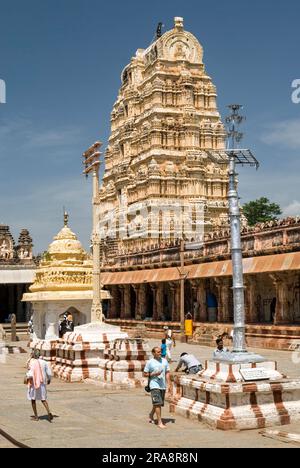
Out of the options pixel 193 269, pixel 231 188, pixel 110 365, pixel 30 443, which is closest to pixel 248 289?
pixel 193 269

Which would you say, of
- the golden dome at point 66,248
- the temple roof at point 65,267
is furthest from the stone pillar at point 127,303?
the golden dome at point 66,248

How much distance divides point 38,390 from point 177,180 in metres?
45.5

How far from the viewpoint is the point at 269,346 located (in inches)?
1142

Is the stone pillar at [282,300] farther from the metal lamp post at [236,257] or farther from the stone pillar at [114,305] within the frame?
the stone pillar at [114,305]

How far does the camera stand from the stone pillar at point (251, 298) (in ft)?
102

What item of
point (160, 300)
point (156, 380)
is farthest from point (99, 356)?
point (160, 300)

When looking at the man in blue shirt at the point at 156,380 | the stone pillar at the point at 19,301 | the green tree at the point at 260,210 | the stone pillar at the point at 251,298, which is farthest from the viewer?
the green tree at the point at 260,210

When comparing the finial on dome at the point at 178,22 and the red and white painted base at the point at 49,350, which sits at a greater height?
the finial on dome at the point at 178,22

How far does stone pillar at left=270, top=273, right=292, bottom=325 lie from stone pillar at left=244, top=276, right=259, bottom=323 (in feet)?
6.00

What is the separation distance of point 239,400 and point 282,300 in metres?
18.6

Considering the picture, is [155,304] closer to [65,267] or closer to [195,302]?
[195,302]

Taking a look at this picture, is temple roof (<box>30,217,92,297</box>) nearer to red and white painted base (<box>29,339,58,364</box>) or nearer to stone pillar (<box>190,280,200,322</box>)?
red and white painted base (<box>29,339,58,364</box>)

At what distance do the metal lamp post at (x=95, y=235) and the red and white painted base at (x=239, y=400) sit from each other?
7.86 metres

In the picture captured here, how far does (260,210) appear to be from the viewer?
74.8m
